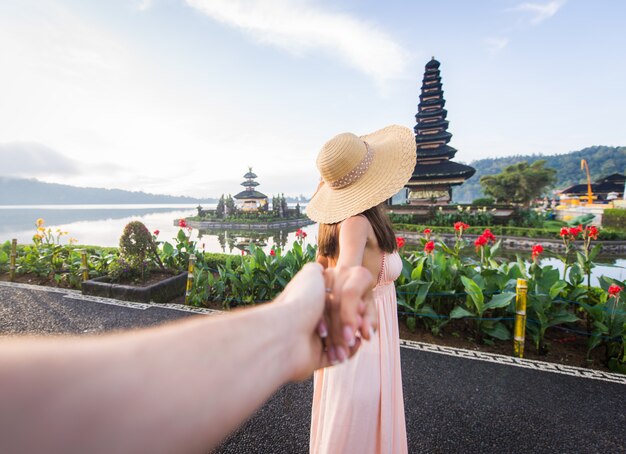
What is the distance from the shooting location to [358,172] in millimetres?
1354

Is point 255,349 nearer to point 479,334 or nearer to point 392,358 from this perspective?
point 392,358

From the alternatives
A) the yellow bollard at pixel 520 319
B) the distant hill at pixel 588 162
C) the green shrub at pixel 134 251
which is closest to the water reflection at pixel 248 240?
the green shrub at pixel 134 251

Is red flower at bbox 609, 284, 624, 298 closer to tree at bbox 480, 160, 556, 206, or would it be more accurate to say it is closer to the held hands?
the held hands

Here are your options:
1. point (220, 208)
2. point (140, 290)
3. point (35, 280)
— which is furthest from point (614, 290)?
point (220, 208)

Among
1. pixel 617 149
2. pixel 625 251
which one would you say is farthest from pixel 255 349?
pixel 617 149

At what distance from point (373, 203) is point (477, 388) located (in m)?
2.50

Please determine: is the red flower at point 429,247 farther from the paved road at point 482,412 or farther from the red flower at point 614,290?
the red flower at point 614,290

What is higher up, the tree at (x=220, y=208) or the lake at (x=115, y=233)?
the tree at (x=220, y=208)

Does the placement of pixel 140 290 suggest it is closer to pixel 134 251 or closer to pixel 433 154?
pixel 134 251

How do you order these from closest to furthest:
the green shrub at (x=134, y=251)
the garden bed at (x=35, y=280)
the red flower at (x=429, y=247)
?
the red flower at (x=429, y=247), the green shrub at (x=134, y=251), the garden bed at (x=35, y=280)

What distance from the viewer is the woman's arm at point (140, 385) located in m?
0.29

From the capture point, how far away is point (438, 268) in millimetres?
3865

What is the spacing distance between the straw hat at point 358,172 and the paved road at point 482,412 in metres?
1.86

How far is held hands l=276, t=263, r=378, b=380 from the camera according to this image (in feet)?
1.97
